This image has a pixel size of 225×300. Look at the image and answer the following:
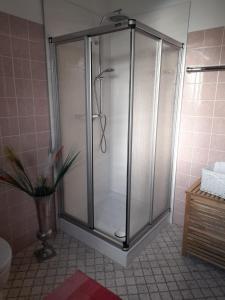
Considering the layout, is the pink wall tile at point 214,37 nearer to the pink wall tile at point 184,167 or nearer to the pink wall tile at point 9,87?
the pink wall tile at point 184,167

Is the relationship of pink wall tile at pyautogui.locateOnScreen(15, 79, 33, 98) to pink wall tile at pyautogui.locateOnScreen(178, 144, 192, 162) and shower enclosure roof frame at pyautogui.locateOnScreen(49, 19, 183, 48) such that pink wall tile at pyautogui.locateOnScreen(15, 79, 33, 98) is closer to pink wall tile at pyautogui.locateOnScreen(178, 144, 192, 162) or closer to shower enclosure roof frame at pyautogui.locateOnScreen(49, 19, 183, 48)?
shower enclosure roof frame at pyautogui.locateOnScreen(49, 19, 183, 48)

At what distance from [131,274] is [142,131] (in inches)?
47.0

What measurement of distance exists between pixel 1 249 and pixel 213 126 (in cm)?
199

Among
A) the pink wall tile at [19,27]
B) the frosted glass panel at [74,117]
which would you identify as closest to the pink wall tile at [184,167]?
the frosted glass panel at [74,117]

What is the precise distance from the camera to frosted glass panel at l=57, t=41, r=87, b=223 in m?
1.92

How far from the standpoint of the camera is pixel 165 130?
2188 mm

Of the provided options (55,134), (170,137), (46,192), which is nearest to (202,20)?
(170,137)

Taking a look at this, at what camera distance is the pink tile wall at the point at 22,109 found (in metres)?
1.69

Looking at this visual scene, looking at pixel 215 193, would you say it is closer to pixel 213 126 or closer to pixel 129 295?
pixel 213 126

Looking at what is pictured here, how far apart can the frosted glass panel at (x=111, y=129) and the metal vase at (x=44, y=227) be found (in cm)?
47

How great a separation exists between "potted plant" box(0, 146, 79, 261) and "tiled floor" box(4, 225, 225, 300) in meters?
0.15

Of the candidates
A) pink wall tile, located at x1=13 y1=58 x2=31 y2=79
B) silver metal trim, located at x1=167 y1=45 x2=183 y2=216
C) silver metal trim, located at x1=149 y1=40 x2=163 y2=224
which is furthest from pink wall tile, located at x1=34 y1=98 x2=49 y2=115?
silver metal trim, located at x1=167 y1=45 x2=183 y2=216

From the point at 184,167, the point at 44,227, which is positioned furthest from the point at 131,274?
the point at 184,167

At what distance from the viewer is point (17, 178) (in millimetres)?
1847
